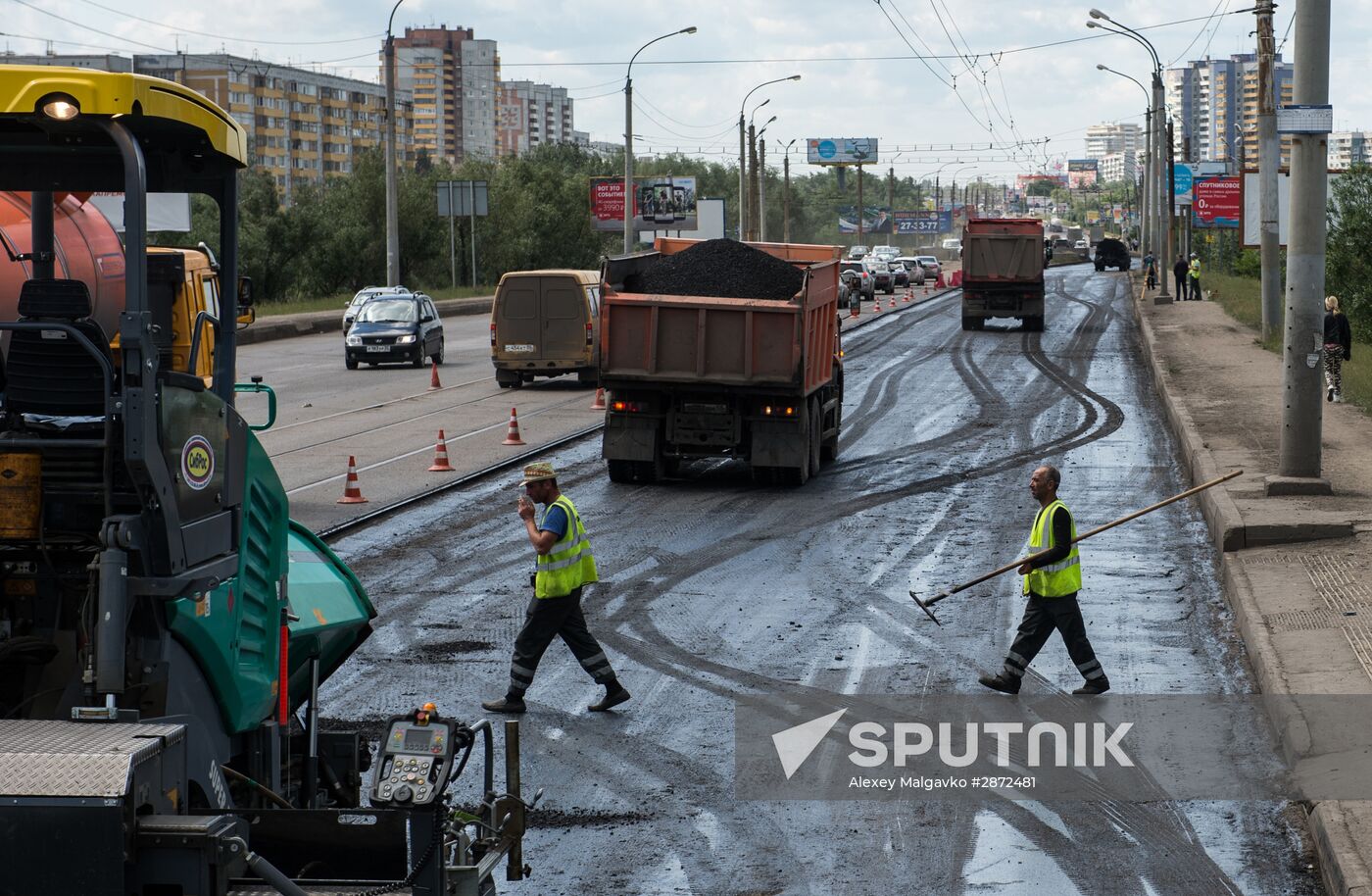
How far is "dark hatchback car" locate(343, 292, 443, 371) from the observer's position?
36.2m

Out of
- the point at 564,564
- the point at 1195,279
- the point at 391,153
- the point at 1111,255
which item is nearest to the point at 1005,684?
the point at 564,564

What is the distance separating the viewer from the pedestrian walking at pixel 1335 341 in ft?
79.8

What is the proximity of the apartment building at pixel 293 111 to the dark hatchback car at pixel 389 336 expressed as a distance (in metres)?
114

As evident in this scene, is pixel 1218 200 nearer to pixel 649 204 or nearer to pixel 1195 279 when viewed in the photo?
pixel 1195 279

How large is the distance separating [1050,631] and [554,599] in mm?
2965

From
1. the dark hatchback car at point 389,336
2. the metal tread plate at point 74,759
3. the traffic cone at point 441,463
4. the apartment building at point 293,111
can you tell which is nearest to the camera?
the metal tread plate at point 74,759

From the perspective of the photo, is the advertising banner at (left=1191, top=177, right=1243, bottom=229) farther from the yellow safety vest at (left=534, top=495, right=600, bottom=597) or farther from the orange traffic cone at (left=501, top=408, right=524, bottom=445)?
the yellow safety vest at (left=534, top=495, right=600, bottom=597)

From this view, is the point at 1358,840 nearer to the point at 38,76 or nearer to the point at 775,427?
the point at 38,76

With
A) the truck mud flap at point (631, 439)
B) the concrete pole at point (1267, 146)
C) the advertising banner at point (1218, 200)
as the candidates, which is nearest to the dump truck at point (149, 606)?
the truck mud flap at point (631, 439)

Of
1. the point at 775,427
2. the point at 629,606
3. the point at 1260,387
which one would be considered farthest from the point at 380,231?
the point at 629,606

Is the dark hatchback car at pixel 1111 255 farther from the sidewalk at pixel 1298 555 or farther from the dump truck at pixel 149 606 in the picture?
the dump truck at pixel 149 606

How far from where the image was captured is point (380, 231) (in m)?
71.2

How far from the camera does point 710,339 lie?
18.1 m

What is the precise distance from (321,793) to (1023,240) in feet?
134
